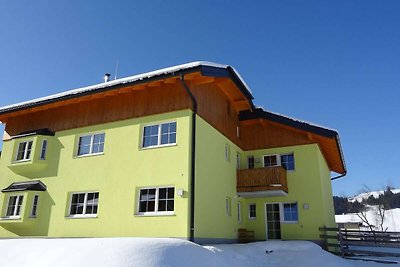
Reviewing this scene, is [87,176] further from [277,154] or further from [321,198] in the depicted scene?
[321,198]

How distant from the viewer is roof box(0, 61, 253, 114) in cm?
1254

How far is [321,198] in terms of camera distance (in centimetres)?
1655

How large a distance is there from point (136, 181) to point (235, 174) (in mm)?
6028

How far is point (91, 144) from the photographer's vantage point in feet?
49.8

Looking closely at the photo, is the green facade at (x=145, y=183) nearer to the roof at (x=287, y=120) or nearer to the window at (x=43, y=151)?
the window at (x=43, y=151)

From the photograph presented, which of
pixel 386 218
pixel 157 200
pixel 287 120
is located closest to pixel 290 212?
pixel 287 120

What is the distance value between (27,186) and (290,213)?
43.9ft

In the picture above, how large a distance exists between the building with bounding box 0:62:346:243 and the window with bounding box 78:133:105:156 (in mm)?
67

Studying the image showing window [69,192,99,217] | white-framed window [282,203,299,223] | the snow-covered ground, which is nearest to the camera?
the snow-covered ground

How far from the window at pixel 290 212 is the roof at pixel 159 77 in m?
6.13

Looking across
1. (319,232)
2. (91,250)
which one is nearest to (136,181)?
(91,250)

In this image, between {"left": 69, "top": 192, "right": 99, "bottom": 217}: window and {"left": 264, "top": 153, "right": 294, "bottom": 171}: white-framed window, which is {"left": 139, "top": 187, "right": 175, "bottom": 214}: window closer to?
{"left": 69, "top": 192, "right": 99, "bottom": 217}: window

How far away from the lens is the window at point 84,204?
1407 centimetres

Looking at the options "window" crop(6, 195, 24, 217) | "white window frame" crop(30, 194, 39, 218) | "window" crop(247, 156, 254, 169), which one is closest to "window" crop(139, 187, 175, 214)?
"white window frame" crop(30, 194, 39, 218)
